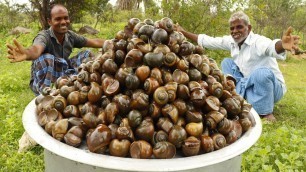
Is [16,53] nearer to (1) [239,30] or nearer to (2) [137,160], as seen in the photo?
(2) [137,160]

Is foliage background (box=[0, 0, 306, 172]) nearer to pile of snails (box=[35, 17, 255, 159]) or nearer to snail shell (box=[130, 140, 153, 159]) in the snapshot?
pile of snails (box=[35, 17, 255, 159])

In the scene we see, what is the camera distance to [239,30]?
466 cm

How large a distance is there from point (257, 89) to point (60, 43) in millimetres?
2675

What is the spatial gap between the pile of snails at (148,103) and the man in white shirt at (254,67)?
2.52m

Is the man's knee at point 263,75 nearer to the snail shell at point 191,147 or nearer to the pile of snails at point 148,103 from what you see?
the pile of snails at point 148,103

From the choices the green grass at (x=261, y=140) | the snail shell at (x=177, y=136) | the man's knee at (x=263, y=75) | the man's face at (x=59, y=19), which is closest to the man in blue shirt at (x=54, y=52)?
the man's face at (x=59, y=19)

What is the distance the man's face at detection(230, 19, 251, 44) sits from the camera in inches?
180

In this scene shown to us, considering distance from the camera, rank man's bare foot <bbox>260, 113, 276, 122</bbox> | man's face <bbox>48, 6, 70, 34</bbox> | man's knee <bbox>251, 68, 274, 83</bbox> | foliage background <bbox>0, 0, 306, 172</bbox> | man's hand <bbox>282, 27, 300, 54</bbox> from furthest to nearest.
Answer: man's bare foot <bbox>260, 113, 276, 122</bbox> → man's knee <bbox>251, 68, 274, 83</bbox> → man's face <bbox>48, 6, 70, 34</bbox> → man's hand <bbox>282, 27, 300, 54</bbox> → foliage background <bbox>0, 0, 306, 172</bbox>

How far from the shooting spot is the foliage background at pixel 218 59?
11.0ft

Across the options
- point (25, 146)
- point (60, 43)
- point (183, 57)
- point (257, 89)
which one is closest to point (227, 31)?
point (257, 89)

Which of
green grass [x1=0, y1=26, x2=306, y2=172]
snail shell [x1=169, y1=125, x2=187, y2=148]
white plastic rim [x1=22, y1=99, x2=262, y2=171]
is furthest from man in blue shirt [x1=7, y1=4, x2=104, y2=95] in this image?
snail shell [x1=169, y1=125, x2=187, y2=148]

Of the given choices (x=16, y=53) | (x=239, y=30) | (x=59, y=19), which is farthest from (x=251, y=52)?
(x=16, y=53)

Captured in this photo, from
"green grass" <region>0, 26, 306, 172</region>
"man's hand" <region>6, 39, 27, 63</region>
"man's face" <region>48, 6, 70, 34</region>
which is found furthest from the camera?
"man's face" <region>48, 6, 70, 34</region>

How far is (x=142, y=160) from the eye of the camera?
1.54 m
